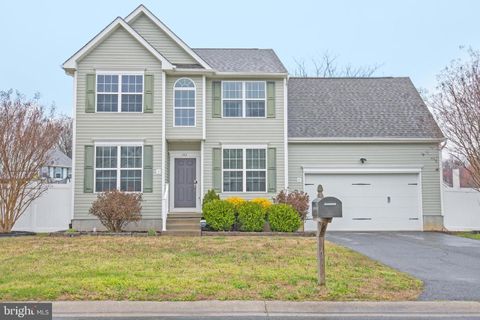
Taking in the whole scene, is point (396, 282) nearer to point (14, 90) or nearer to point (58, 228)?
point (58, 228)

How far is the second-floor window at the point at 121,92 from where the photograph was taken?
55.2 ft

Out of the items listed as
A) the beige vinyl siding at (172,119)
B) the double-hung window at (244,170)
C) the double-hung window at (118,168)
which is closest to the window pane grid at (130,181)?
the double-hung window at (118,168)

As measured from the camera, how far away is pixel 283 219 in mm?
15383

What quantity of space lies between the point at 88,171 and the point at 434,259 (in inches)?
453

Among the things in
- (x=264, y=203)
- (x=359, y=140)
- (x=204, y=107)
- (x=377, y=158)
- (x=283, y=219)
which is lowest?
(x=283, y=219)

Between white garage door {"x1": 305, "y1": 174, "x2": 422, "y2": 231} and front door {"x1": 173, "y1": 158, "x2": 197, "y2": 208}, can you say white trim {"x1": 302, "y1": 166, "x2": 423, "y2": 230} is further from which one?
front door {"x1": 173, "y1": 158, "x2": 197, "y2": 208}

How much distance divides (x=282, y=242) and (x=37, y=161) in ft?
29.9

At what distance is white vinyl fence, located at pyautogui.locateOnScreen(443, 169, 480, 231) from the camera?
1806cm

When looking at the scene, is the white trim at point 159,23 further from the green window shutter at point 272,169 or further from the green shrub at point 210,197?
the green shrub at point 210,197

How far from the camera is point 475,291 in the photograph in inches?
277

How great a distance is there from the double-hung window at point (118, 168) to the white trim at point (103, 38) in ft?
10.0

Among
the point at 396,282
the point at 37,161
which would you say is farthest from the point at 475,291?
the point at 37,161

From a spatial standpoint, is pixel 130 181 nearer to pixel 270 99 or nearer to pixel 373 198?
pixel 270 99

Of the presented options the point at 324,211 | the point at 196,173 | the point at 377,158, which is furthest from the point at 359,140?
the point at 324,211
